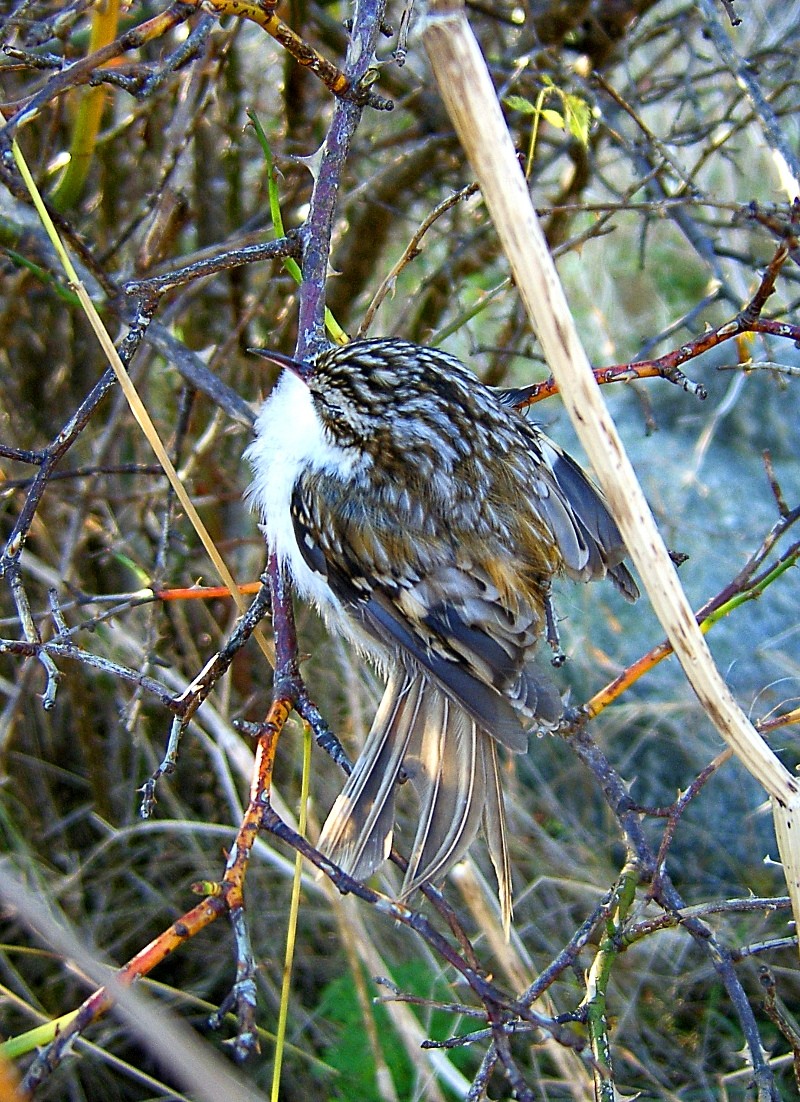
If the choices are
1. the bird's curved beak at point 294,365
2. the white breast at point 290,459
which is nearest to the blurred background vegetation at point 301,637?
the white breast at point 290,459

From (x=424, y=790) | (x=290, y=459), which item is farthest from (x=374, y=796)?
(x=290, y=459)

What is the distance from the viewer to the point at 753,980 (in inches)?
141

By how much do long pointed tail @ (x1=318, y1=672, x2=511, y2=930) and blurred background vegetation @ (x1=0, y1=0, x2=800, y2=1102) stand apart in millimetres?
779

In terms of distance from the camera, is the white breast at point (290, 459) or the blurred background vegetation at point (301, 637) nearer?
the white breast at point (290, 459)

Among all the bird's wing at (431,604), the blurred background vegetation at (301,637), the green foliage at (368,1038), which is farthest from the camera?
the blurred background vegetation at (301,637)

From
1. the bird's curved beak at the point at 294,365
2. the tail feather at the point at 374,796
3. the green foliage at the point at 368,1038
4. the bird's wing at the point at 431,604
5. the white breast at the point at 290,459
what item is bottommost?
the green foliage at the point at 368,1038

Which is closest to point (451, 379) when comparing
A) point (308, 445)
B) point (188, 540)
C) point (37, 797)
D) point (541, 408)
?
point (308, 445)

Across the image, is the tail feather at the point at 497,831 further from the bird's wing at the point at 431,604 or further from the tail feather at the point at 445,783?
the bird's wing at the point at 431,604

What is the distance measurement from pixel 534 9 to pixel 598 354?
2.48 m

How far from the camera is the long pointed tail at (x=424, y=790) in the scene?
2.17 m

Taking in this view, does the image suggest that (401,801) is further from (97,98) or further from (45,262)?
(97,98)

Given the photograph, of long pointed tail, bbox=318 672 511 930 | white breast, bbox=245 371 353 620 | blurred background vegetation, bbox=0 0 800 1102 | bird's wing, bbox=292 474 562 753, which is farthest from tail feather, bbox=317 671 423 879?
blurred background vegetation, bbox=0 0 800 1102

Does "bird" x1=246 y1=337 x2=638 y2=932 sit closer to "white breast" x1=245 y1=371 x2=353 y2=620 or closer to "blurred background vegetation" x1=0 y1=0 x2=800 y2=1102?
"white breast" x1=245 y1=371 x2=353 y2=620

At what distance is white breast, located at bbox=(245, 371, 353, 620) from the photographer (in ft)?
8.48
